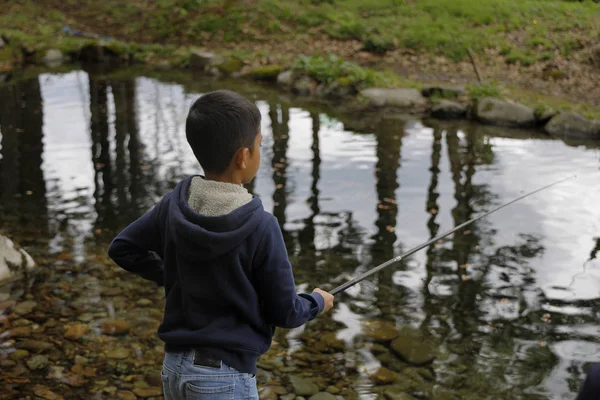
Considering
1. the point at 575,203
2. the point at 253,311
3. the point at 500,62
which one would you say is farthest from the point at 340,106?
the point at 253,311

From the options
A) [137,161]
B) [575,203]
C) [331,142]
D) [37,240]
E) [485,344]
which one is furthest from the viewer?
[331,142]

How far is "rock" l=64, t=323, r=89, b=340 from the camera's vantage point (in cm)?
452

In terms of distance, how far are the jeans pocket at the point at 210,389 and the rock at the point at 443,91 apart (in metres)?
11.3

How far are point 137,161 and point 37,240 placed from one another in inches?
120

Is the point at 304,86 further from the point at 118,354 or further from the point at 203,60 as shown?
the point at 118,354

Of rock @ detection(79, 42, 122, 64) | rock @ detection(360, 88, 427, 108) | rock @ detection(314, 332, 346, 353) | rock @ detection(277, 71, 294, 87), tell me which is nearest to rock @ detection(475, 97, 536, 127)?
rock @ detection(360, 88, 427, 108)

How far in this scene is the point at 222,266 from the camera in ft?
6.68

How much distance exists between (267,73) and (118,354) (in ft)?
40.3

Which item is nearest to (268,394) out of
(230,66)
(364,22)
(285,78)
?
(285,78)

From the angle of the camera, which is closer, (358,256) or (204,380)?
(204,380)

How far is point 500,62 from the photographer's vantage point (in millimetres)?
15453

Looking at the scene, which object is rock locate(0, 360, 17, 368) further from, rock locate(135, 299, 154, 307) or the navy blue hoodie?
the navy blue hoodie

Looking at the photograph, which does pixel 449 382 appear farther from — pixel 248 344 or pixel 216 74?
pixel 216 74

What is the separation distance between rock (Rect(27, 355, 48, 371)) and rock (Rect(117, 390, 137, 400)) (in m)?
0.57
